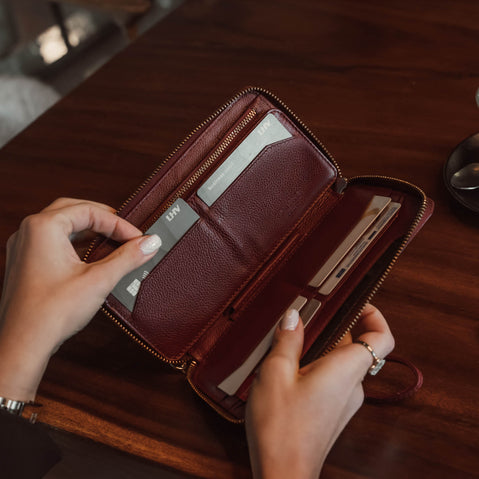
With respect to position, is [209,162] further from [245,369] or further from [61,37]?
[61,37]

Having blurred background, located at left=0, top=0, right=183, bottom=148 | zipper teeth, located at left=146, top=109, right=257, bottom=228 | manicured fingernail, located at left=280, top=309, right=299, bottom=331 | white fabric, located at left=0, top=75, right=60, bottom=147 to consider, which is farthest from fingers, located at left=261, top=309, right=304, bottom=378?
blurred background, located at left=0, top=0, right=183, bottom=148

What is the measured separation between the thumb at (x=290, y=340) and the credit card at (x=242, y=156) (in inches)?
7.6

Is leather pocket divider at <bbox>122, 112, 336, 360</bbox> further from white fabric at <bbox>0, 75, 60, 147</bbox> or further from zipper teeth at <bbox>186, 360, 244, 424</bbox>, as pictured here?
white fabric at <bbox>0, 75, 60, 147</bbox>

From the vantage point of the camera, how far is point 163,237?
2.03 feet

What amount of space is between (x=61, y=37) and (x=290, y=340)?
1.95m

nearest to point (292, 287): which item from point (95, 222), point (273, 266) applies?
point (273, 266)

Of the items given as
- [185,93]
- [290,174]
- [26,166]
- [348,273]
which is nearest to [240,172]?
[290,174]

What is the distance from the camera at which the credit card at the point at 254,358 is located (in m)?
0.59

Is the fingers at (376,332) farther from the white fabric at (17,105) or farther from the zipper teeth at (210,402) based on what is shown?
the white fabric at (17,105)

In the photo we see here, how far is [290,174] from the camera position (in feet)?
2.28

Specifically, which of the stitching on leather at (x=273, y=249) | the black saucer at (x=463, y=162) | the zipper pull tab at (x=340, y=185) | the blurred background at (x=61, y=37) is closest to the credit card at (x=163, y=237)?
the stitching on leather at (x=273, y=249)

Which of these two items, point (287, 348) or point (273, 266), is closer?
point (287, 348)

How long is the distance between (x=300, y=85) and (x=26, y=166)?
1.94 feet

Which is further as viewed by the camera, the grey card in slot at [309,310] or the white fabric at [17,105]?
the white fabric at [17,105]
